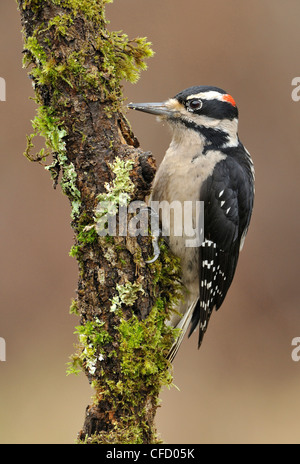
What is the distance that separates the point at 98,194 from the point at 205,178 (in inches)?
35.6

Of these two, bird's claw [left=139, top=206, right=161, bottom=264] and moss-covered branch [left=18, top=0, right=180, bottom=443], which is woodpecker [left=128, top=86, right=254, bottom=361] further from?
moss-covered branch [left=18, top=0, right=180, bottom=443]

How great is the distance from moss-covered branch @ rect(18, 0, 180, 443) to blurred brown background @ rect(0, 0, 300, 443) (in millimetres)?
3959

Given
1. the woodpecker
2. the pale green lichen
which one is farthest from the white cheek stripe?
the pale green lichen

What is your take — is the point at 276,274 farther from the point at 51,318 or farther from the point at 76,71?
the point at 76,71

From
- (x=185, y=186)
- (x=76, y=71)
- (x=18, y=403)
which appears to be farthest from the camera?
(x=18, y=403)

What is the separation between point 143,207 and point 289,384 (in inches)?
198

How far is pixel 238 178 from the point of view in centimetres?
348

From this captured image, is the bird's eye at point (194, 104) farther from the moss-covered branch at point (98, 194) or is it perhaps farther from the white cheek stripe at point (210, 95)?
the moss-covered branch at point (98, 194)

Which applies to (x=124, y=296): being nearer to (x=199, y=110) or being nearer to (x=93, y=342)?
(x=93, y=342)

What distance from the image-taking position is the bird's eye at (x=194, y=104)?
337 cm

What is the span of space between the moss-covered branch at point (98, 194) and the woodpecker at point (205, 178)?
0.63 meters

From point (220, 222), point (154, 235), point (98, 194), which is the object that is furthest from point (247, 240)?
point (98, 194)

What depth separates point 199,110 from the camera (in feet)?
11.1
